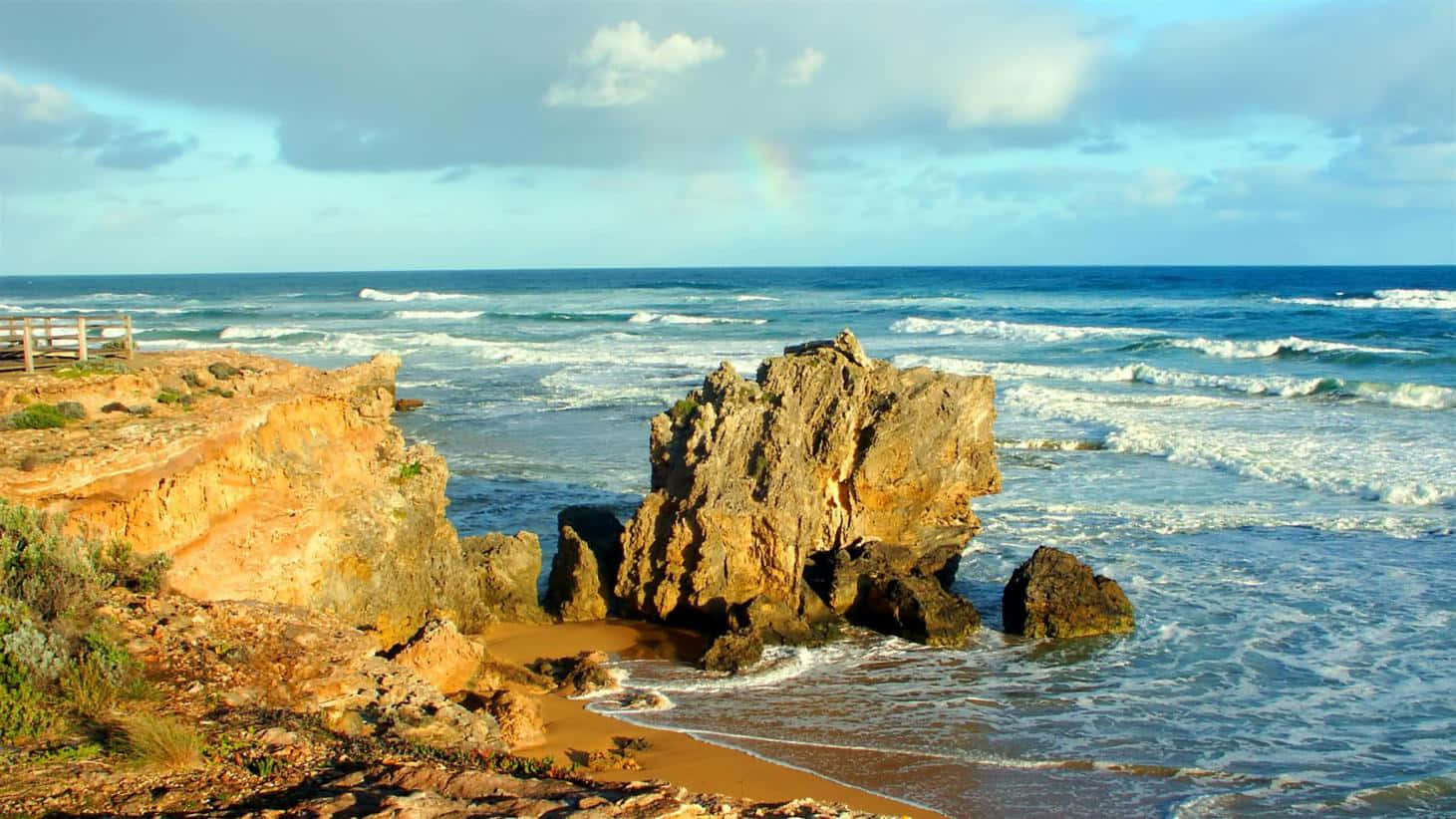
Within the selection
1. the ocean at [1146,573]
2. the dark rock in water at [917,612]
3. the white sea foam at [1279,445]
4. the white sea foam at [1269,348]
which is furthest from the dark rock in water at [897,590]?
the white sea foam at [1269,348]

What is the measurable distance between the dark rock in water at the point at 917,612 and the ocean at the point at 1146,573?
0.28 metres

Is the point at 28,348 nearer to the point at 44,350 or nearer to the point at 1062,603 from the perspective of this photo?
the point at 44,350

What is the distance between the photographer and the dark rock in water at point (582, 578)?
1299cm

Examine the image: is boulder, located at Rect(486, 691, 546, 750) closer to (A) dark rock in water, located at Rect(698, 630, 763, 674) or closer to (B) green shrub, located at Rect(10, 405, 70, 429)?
(A) dark rock in water, located at Rect(698, 630, 763, 674)

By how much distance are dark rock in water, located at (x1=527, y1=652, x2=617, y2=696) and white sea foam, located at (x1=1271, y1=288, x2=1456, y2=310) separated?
6739cm

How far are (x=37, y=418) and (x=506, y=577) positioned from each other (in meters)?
5.05

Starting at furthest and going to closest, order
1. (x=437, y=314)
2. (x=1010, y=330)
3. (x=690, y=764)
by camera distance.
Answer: (x=437, y=314), (x=1010, y=330), (x=690, y=764)

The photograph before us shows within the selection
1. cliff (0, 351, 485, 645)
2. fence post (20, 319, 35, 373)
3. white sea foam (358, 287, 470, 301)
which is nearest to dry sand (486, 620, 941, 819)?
cliff (0, 351, 485, 645)

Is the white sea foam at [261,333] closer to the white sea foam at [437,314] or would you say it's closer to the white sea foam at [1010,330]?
the white sea foam at [437,314]

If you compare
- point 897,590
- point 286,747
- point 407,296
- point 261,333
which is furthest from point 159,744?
point 407,296

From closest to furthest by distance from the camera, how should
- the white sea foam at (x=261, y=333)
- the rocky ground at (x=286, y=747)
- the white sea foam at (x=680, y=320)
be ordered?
the rocky ground at (x=286, y=747) < the white sea foam at (x=261, y=333) < the white sea foam at (x=680, y=320)

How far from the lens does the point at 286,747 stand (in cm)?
670

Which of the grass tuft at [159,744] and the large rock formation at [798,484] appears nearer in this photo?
the grass tuft at [159,744]

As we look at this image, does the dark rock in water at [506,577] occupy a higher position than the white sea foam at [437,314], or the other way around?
the white sea foam at [437,314]
